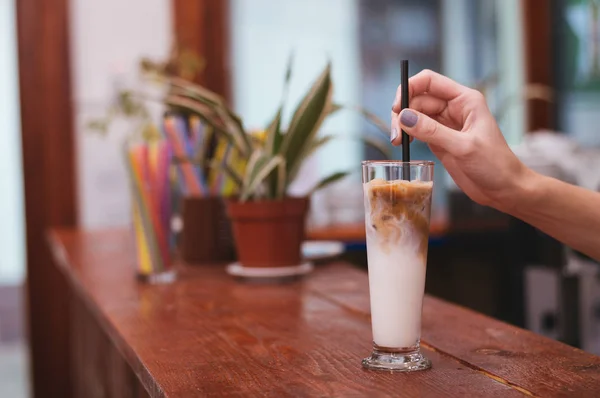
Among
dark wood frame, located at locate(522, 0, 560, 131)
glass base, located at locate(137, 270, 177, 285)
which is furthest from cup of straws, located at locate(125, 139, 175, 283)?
dark wood frame, located at locate(522, 0, 560, 131)

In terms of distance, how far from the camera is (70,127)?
170 inches

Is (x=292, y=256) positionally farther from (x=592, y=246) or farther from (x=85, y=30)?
(x=85, y=30)

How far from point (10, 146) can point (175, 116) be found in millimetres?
4049

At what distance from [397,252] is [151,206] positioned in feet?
3.16

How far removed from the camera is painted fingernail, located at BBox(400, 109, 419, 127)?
3.19ft

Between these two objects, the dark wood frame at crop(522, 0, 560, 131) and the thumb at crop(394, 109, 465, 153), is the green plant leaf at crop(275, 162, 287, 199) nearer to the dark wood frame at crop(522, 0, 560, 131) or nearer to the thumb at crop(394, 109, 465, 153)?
the thumb at crop(394, 109, 465, 153)

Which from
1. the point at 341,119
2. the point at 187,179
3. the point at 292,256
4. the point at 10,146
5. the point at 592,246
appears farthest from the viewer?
the point at 10,146

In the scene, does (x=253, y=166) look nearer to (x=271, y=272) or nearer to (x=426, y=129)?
(x=271, y=272)

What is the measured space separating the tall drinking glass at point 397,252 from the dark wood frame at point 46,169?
358 centimetres

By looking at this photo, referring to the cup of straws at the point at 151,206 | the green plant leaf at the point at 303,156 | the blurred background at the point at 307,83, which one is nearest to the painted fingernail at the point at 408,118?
the green plant leaf at the point at 303,156

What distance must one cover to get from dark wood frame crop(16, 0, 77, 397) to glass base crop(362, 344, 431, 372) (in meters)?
3.58

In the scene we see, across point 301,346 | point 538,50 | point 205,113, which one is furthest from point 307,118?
point 538,50

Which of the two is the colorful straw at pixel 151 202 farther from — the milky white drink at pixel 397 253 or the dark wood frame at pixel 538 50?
the dark wood frame at pixel 538 50

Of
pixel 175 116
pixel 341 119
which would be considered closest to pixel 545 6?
pixel 341 119
